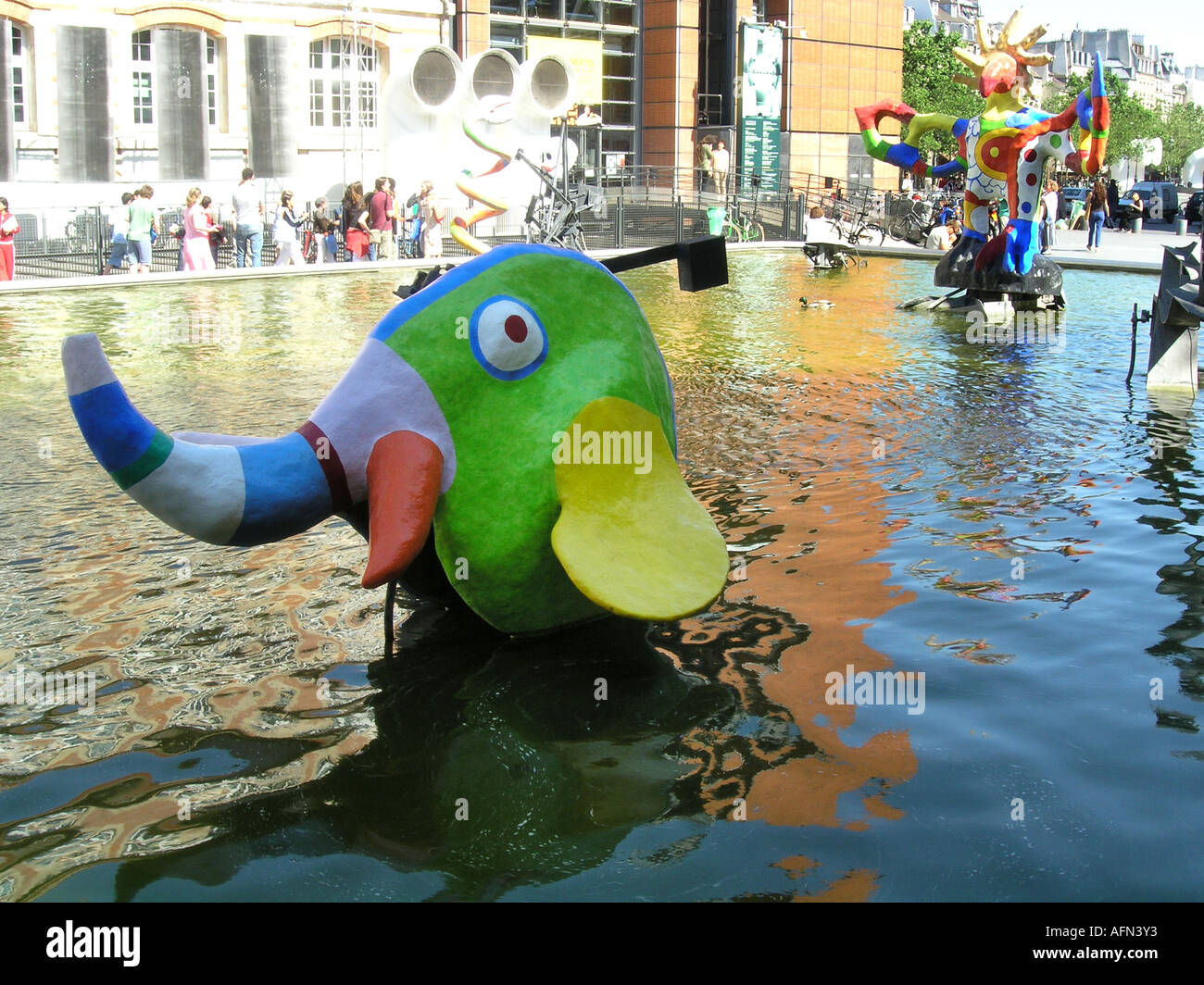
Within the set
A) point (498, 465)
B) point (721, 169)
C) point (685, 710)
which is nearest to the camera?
point (685, 710)

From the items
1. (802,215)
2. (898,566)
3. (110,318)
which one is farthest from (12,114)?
(898,566)

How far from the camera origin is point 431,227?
26.7m

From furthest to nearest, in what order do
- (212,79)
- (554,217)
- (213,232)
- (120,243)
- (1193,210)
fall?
(1193,210) < (212,79) < (554,217) < (213,232) < (120,243)

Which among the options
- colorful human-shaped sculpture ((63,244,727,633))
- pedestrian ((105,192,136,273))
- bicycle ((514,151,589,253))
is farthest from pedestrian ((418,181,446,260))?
colorful human-shaped sculpture ((63,244,727,633))

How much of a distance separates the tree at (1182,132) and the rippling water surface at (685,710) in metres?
92.8

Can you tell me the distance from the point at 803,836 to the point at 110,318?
15.0m

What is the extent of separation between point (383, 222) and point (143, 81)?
13.2m

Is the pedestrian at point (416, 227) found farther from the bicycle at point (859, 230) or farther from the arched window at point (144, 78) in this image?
the bicycle at point (859, 230)

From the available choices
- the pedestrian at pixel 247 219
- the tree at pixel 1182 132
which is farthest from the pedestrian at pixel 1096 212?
the tree at pixel 1182 132

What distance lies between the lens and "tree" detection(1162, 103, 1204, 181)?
9112 cm

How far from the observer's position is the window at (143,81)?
34.7 metres

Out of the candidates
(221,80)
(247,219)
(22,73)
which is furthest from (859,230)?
(22,73)

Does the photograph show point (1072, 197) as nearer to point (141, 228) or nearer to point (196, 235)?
point (196, 235)

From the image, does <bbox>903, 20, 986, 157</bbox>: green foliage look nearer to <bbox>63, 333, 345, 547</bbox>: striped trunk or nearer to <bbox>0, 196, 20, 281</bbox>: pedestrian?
<bbox>0, 196, 20, 281</bbox>: pedestrian
